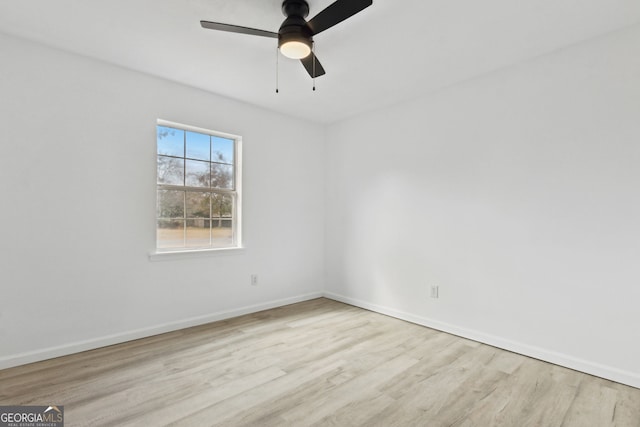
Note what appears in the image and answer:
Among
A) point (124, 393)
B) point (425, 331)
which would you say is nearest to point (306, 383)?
point (124, 393)

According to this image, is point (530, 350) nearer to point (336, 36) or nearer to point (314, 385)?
point (314, 385)

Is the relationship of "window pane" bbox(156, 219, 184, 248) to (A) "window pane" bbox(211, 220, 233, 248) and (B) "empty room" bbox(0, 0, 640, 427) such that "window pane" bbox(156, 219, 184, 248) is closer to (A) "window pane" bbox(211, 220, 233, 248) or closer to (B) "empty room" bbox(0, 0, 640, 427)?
(B) "empty room" bbox(0, 0, 640, 427)

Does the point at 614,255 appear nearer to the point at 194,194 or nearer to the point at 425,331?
the point at 425,331

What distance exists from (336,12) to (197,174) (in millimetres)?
2449

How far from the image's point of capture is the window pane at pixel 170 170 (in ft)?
11.1

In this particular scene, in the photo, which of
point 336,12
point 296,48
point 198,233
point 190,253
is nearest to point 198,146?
point 198,233

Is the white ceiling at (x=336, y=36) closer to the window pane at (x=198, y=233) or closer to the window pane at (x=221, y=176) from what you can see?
the window pane at (x=221, y=176)

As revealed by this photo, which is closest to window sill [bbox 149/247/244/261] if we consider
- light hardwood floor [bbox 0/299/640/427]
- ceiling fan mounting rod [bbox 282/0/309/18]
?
light hardwood floor [bbox 0/299/640/427]

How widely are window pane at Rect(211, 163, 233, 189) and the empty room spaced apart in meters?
0.02

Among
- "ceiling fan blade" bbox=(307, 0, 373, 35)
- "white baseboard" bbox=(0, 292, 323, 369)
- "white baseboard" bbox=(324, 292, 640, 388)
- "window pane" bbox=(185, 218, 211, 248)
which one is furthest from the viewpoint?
"window pane" bbox=(185, 218, 211, 248)

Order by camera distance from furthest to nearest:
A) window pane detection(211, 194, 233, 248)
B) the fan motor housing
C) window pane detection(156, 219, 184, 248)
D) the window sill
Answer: window pane detection(211, 194, 233, 248)
window pane detection(156, 219, 184, 248)
the window sill
the fan motor housing

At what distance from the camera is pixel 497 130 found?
3033mm

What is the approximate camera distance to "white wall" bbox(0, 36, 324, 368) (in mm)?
2539

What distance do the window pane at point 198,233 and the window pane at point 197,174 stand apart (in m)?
0.42
